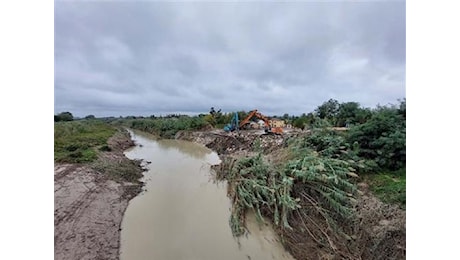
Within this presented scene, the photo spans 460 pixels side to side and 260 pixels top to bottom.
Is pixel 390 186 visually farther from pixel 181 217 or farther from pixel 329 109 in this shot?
pixel 181 217

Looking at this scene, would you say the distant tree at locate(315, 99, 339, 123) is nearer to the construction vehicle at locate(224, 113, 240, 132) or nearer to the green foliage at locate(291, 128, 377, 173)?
the green foliage at locate(291, 128, 377, 173)

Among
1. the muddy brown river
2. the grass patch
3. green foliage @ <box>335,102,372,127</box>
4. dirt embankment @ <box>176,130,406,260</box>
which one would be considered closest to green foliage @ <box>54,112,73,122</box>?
the muddy brown river

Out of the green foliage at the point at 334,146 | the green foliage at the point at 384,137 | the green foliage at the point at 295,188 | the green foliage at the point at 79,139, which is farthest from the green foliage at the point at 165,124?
the green foliage at the point at 384,137

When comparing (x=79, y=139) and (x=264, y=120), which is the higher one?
(x=264, y=120)

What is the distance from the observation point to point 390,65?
5.05 feet

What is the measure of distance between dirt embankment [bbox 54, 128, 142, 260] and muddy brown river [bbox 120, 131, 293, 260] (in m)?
0.07

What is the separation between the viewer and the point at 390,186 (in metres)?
1.61

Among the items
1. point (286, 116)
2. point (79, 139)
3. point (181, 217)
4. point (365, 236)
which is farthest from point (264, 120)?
point (79, 139)

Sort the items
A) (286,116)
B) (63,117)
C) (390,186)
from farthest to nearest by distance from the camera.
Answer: (286,116)
(390,186)
(63,117)

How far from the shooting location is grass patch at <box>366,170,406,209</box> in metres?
1.56

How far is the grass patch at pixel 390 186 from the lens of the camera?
5.11ft

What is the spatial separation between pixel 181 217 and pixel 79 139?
0.82m
